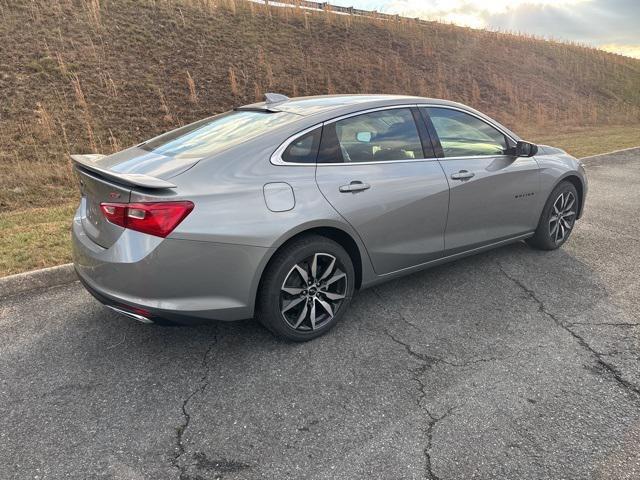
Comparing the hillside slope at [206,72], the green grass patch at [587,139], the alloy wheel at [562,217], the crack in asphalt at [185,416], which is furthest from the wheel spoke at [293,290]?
the green grass patch at [587,139]

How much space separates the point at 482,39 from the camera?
26406 mm

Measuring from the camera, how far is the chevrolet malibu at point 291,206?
9.12ft

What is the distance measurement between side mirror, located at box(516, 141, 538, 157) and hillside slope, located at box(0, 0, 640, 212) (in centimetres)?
663

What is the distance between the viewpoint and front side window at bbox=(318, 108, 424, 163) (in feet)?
11.2

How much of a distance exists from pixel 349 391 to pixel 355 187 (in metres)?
1.37

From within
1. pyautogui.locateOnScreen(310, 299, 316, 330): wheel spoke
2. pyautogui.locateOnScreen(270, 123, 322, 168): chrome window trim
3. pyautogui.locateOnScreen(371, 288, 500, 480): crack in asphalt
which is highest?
pyautogui.locateOnScreen(270, 123, 322, 168): chrome window trim

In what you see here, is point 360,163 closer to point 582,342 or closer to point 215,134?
point 215,134

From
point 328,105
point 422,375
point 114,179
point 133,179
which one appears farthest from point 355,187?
point 114,179

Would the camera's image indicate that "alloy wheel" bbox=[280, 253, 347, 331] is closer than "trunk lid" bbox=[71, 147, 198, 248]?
No

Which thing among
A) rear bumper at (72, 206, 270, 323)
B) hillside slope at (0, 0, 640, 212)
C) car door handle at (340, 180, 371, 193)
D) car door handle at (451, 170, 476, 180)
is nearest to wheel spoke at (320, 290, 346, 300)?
rear bumper at (72, 206, 270, 323)

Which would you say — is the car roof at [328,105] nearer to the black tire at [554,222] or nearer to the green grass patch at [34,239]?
the black tire at [554,222]

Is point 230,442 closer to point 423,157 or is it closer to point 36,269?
point 423,157

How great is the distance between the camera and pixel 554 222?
500cm

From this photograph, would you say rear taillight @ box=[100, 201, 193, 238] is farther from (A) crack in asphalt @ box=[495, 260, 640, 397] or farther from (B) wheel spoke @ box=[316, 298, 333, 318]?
(A) crack in asphalt @ box=[495, 260, 640, 397]
